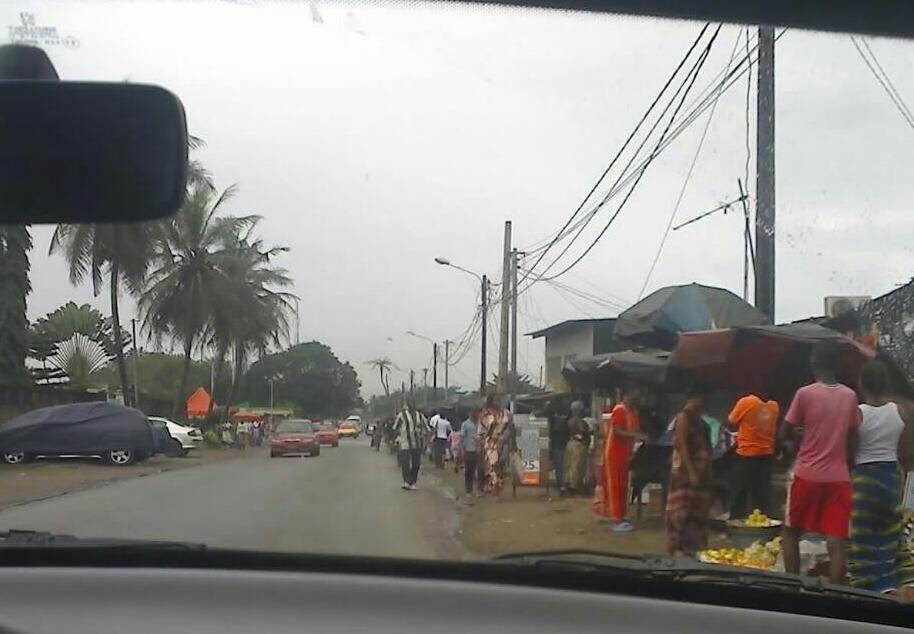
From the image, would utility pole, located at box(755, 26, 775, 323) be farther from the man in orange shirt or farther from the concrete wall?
the concrete wall

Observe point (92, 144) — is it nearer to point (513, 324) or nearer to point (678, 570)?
point (678, 570)

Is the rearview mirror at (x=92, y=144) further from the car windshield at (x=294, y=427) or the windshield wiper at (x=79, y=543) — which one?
the car windshield at (x=294, y=427)

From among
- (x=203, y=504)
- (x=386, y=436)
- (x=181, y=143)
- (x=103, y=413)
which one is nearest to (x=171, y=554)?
(x=103, y=413)

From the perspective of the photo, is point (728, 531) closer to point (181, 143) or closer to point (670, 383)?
point (670, 383)

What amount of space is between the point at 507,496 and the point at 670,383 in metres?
1.60

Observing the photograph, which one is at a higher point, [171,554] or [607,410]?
[607,410]

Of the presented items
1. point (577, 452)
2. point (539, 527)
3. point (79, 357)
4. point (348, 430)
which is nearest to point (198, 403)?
point (79, 357)

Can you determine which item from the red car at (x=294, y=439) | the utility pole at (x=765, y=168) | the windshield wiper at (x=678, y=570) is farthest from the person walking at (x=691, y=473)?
the red car at (x=294, y=439)

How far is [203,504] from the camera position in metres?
5.86

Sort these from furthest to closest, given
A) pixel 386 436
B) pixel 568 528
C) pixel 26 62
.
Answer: pixel 386 436 → pixel 568 528 → pixel 26 62

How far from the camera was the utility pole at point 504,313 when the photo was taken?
5.80 meters

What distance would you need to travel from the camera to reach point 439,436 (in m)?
10.8

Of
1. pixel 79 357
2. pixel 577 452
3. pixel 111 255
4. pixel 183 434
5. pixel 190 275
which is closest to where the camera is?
pixel 111 255

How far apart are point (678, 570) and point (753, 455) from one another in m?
2.15
